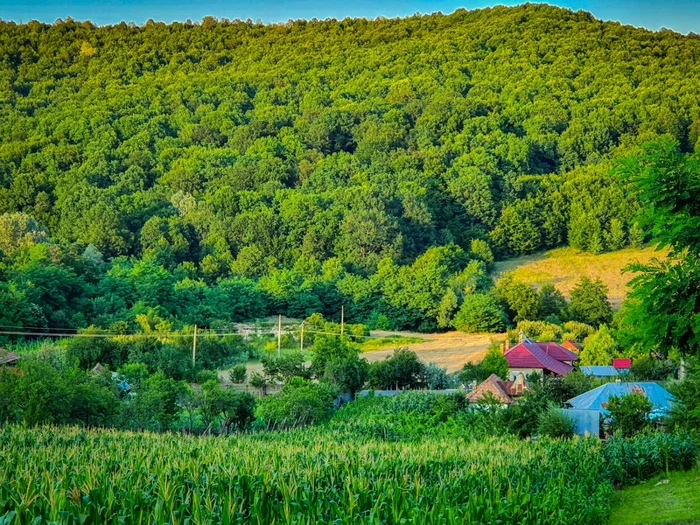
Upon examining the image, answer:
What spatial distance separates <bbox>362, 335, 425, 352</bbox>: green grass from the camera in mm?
70312

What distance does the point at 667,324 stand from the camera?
15.4 m

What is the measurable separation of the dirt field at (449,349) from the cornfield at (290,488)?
3997cm

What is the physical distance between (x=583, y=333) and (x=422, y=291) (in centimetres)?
1800

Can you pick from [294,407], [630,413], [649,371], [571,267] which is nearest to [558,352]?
[649,371]

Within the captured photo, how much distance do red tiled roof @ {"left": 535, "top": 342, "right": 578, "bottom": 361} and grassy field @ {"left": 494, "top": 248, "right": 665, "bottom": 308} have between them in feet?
86.3

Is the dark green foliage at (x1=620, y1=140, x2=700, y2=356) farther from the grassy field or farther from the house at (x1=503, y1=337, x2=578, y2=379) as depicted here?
the grassy field

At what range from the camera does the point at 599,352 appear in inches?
2261

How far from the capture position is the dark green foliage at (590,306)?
74500mm

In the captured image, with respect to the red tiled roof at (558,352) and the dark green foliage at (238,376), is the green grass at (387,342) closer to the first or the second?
the red tiled roof at (558,352)

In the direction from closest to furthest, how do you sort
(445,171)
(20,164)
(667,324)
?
(667,324), (445,171), (20,164)

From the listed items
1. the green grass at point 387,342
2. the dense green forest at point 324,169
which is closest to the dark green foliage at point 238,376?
the dense green forest at point 324,169

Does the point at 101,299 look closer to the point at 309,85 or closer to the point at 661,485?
the point at 661,485

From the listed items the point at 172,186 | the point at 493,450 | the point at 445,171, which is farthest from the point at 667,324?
the point at 172,186

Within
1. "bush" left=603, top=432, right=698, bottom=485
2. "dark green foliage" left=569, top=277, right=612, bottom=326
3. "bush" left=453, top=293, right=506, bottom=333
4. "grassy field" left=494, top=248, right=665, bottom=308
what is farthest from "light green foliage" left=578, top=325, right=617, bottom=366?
"bush" left=603, top=432, right=698, bottom=485
